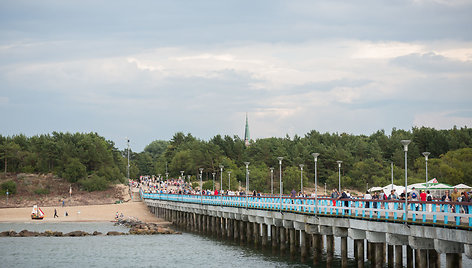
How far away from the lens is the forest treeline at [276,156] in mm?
115125

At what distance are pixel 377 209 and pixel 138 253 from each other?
92.4ft

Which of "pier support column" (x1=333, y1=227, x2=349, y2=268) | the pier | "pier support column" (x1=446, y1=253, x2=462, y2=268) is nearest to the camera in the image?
"pier support column" (x1=446, y1=253, x2=462, y2=268)

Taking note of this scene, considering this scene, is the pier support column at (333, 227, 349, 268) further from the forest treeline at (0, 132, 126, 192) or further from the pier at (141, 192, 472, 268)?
the forest treeline at (0, 132, 126, 192)

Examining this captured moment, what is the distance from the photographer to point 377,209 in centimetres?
3262

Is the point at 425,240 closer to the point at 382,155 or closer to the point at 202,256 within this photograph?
the point at 202,256

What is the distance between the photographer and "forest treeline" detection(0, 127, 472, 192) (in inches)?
4532

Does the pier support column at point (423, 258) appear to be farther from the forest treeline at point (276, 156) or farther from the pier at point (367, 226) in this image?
the forest treeline at point (276, 156)

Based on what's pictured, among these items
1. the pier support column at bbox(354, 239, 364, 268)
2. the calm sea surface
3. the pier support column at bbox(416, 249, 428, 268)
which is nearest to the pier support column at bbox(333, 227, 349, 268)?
the pier support column at bbox(354, 239, 364, 268)

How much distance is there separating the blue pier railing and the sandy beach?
150 ft

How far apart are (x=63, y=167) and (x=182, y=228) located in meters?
60.7

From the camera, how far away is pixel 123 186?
137 metres

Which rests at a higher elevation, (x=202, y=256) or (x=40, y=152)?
(x=40, y=152)

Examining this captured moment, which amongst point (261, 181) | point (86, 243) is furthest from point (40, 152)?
point (86, 243)

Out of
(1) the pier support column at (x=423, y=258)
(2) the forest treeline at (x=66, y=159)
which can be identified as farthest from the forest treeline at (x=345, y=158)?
(1) the pier support column at (x=423, y=258)
